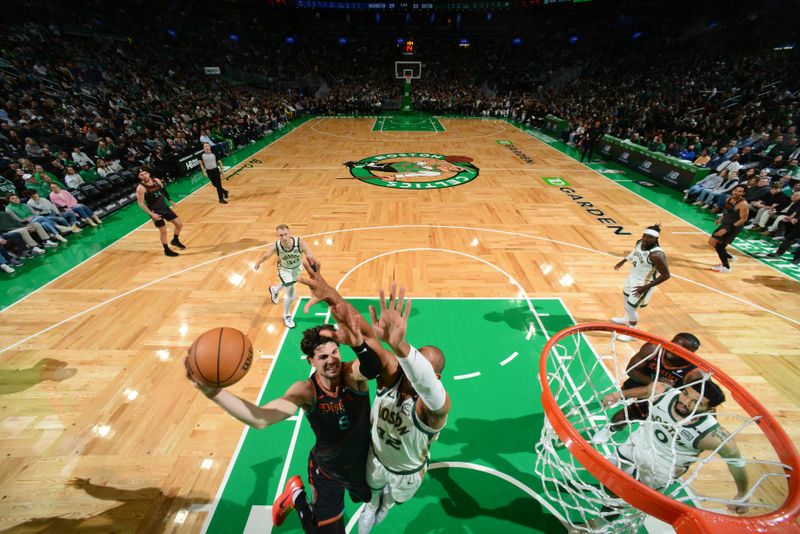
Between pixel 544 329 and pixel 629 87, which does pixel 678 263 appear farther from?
pixel 629 87

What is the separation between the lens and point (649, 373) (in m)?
3.67

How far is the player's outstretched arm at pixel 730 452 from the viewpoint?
8.80ft

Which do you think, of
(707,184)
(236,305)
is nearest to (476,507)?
(236,305)

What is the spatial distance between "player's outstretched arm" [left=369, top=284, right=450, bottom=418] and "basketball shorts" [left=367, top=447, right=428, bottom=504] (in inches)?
38.0

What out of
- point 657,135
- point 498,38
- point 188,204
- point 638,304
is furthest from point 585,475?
point 498,38

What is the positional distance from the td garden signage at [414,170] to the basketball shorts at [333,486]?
33.9ft

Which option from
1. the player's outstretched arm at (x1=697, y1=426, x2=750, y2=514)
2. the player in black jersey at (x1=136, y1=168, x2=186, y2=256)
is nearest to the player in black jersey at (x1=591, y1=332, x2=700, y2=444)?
the player's outstretched arm at (x1=697, y1=426, x2=750, y2=514)

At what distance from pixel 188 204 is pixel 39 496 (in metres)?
8.82

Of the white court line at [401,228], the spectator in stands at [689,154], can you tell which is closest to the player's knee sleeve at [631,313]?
the white court line at [401,228]

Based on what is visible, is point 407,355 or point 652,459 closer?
point 407,355

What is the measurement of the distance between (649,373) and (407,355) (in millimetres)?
3088

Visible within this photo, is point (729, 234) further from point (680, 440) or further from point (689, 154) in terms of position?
point (689, 154)

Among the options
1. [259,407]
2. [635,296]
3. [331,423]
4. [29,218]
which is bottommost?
[29,218]

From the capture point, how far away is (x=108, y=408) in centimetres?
457
